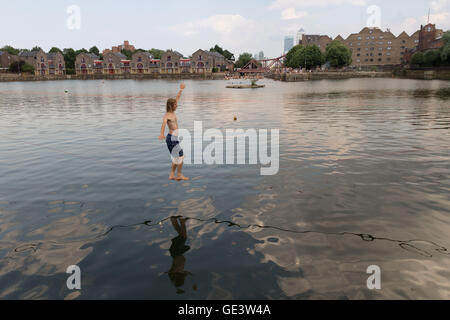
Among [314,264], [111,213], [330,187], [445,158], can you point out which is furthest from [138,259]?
[445,158]

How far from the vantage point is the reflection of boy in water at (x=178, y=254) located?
16.9 ft

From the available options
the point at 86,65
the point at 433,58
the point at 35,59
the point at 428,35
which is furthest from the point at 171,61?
the point at 428,35

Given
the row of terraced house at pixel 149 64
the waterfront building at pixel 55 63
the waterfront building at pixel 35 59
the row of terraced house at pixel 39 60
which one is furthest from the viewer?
the waterfront building at pixel 55 63

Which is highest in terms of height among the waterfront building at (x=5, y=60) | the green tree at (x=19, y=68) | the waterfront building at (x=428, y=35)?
the waterfront building at (x=428, y=35)

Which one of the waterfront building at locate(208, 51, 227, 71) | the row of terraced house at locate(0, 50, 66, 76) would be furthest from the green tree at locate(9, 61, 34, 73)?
the waterfront building at locate(208, 51, 227, 71)

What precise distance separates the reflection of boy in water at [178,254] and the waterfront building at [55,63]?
191872 millimetres

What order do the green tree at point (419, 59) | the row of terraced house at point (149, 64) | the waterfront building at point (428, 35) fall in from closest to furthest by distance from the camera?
the green tree at point (419, 59) < the waterfront building at point (428, 35) < the row of terraced house at point (149, 64)

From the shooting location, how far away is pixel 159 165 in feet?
38.2

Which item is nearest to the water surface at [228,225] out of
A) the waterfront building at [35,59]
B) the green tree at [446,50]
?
the green tree at [446,50]

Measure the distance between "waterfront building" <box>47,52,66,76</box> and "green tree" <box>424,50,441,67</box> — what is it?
6782 inches

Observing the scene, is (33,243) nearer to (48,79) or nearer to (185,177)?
(185,177)

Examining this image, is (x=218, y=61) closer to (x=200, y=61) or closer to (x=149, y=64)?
(x=200, y=61)

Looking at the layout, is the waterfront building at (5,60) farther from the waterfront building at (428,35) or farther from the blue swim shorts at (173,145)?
the waterfront building at (428,35)

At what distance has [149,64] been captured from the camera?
17100 cm
